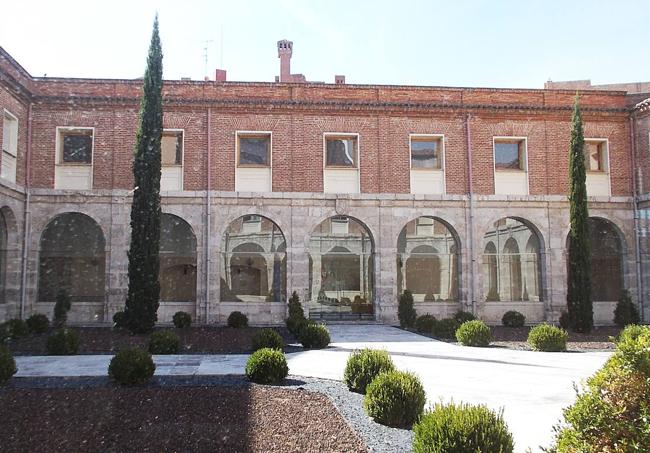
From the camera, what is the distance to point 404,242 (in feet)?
75.8

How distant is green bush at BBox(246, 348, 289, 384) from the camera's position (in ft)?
28.8

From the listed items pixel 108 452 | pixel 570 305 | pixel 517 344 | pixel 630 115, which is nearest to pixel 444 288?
pixel 570 305

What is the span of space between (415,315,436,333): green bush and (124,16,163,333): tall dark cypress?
843 centimetres

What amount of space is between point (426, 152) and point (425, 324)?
7134mm

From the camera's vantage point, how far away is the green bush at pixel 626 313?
1906cm

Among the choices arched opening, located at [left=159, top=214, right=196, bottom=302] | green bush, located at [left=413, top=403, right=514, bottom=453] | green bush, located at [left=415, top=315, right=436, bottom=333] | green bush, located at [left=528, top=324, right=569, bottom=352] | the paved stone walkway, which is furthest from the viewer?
arched opening, located at [left=159, top=214, right=196, bottom=302]

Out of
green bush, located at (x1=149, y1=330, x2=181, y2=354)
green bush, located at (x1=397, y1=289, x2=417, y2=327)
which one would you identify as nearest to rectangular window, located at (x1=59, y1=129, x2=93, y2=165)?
green bush, located at (x1=149, y1=330, x2=181, y2=354)

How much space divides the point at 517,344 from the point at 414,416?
9272 millimetres

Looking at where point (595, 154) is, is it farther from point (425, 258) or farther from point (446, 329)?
point (446, 329)

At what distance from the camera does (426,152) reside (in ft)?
68.3

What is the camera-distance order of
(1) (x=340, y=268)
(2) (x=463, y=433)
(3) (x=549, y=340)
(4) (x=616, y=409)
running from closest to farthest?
(4) (x=616, y=409) < (2) (x=463, y=433) < (3) (x=549, y=340) < (1) (x=340, y=268)

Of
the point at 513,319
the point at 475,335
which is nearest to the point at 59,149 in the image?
the point at 475,335

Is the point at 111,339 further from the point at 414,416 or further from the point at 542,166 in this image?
the point at 542,166

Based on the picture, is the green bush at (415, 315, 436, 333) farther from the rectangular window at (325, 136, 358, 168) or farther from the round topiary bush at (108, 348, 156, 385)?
the round topiary bush at (108, 348, 156, 385)
